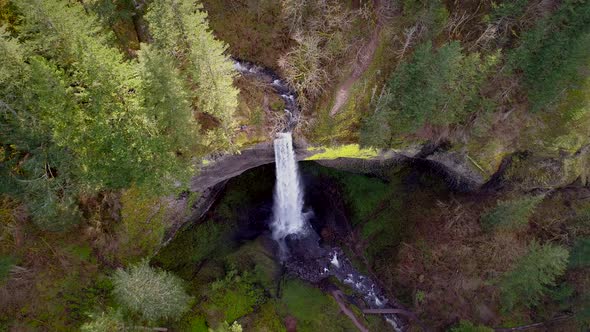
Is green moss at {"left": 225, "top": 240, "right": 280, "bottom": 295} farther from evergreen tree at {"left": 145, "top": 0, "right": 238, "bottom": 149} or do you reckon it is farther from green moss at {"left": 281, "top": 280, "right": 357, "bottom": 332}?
evergreen tree at {"left": 145, "top": 0, "right": 238, "bottom": 149}

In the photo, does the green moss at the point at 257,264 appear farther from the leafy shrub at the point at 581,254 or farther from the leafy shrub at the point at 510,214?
the leafy shrub at the point at 581,254

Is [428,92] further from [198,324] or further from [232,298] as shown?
[198,324]

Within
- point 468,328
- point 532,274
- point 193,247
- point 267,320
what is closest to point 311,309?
point 267,320

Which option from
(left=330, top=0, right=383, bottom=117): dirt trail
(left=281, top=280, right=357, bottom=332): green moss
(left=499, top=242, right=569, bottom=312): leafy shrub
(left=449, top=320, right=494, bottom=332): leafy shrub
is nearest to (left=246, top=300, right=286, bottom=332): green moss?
(left=281, top=280, right=357, bottom=332): green moss

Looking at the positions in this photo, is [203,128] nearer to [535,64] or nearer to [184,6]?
[184,6]

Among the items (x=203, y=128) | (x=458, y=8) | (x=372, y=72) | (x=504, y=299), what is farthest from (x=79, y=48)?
(x=504, y=299)
